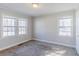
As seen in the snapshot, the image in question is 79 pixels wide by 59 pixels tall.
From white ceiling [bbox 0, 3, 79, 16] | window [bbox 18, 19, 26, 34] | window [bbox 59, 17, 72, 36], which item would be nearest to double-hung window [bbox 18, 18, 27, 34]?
window [bbox 18, 19, 26, 34]

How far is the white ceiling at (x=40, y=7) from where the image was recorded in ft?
2.71

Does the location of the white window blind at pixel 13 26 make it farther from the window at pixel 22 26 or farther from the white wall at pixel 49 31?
the white wall at pixel 49 31

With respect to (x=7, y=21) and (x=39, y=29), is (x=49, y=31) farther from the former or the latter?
(x=7, y=21)

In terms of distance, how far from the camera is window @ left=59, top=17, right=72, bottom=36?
0.92 metres

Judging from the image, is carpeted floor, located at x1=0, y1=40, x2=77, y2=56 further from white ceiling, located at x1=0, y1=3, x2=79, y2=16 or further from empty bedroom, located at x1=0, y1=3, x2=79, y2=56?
white ceiling, located at x1=0, y1=3, x2=79, y2=16

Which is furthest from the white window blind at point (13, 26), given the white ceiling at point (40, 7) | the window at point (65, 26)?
the window at point (65, 26)

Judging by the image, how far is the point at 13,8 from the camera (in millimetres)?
875

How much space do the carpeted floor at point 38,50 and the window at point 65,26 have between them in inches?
7.0

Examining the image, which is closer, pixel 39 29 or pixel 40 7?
pixel 40 7

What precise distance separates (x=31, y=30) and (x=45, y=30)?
0.62 ft

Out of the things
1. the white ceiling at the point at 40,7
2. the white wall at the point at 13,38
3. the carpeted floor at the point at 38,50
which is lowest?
the carpeted floor at the point at 38,50

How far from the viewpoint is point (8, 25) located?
93 centimetres

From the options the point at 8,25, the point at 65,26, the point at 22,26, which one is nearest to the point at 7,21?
the point at 8,25

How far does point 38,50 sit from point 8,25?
1.59 feet
